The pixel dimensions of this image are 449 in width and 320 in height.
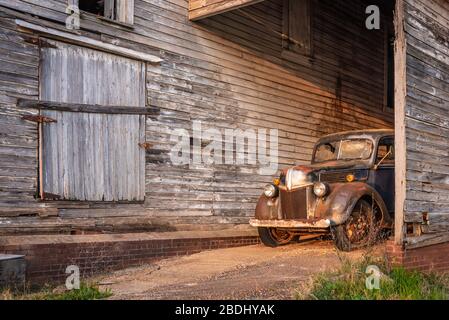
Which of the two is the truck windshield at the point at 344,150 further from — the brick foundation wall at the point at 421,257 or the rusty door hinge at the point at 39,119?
the rusty door hinge at the point at 39,119

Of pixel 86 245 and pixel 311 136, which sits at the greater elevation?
pixel 311 136

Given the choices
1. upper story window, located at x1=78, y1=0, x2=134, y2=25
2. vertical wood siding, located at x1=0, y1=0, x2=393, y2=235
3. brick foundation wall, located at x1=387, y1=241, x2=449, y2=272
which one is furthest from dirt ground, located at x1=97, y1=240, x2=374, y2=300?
upper story window, located at x1=78, y1=0, x2=134, y2=25

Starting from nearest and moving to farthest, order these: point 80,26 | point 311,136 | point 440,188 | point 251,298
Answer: point 251,298
point 80,26
point 440,188
point 311,136

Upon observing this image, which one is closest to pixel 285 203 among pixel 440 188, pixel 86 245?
pixel 440 188

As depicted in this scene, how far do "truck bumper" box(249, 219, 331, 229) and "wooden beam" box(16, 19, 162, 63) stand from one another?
10.2ft

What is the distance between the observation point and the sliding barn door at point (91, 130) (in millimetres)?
8156

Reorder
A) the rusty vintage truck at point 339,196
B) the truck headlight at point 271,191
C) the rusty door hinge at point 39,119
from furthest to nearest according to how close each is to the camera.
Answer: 1. the truck headlight at point 271,191
2. the rusty vintage truck at point 339,196
3. the rusty door hinge at point 39,119

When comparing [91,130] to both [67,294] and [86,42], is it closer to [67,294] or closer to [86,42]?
[86,42]

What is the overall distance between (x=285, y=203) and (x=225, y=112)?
2.26 metres

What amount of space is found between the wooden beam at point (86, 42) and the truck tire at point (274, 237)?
3.37 meters

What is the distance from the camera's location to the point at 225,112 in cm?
1091

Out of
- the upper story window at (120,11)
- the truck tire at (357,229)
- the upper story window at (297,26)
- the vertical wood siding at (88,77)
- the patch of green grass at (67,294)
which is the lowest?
the patch of green grass at (67,294)

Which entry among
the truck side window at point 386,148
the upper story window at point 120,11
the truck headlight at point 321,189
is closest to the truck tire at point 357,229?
the truck headlight at point 321,189
